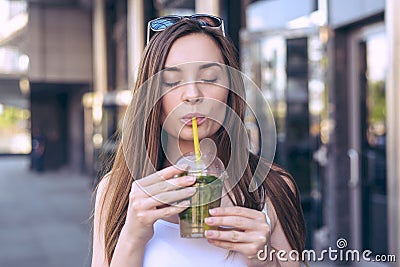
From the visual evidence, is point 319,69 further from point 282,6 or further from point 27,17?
point 27,17

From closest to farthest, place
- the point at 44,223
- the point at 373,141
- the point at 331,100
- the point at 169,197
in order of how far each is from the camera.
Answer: the point at 169,197, the point at 373,141, the point at 331,100, the point at 44,223

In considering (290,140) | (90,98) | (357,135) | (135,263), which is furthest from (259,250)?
(90,98)

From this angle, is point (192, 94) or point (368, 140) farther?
point (368, 140)

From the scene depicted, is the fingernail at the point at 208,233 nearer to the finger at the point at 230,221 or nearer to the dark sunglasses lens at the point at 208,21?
the finger at the point at 230,221

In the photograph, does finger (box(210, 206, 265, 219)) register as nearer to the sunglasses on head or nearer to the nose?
the nose

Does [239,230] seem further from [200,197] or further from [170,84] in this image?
[170,84]

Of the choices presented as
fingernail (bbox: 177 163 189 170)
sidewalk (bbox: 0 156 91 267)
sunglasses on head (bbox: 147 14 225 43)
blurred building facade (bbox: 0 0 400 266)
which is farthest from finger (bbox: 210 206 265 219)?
blurred building facade (bbox: 0 0 400 266)

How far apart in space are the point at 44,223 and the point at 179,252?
21.4 feet

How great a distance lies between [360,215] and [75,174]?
39.5 ft

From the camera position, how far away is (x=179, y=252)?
1248 mm

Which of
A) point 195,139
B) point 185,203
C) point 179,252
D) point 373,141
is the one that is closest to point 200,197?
point 185,203

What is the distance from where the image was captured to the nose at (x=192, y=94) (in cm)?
113

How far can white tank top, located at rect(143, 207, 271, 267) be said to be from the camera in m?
1.23

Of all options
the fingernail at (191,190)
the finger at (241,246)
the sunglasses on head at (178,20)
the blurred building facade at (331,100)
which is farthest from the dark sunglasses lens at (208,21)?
the blurred building facade at (331,100)
